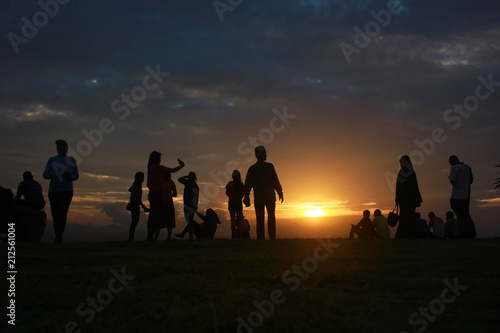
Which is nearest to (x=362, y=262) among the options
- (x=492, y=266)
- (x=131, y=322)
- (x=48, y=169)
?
(x=492, y=266)

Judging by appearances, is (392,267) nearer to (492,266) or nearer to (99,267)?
(492,266)

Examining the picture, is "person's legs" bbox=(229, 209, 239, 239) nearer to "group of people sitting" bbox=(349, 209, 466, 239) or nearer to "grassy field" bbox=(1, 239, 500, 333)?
"group of people sitting" bbox=(349, 209, 466, 239)

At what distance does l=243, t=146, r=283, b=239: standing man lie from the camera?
39.1ft

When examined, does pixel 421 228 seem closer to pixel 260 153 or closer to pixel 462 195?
pixel 462 195

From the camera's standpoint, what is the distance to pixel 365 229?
597 inches

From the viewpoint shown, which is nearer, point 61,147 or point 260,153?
point 61,147

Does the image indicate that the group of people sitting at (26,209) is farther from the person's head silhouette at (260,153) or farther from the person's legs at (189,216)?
the person's head silhouette at (260,153)

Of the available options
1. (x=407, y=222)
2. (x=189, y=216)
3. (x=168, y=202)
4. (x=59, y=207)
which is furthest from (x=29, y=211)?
(x=407, y=222)

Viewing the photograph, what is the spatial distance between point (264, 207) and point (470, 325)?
27.5ft

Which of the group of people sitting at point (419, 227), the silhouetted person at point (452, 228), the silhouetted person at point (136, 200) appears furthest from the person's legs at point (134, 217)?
the silhouetted person at point (452, 228)

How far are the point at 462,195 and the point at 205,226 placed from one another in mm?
7414

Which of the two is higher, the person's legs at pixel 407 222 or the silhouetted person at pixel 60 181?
A: the silhouetted person at pixel 60 181

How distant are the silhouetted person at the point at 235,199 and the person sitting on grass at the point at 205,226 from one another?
511mm

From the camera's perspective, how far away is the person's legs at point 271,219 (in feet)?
39.1
